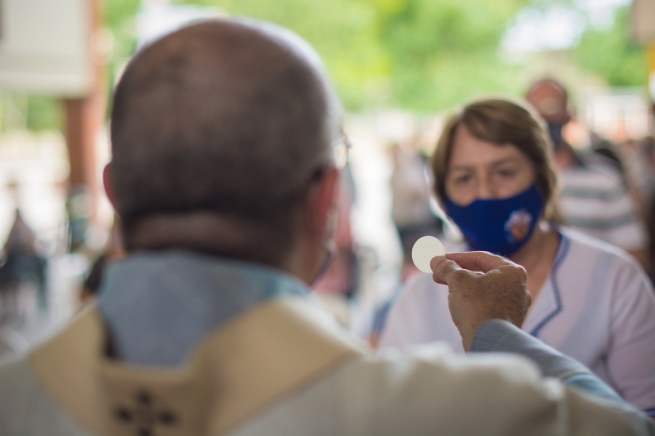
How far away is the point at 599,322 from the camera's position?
1817 millimetres

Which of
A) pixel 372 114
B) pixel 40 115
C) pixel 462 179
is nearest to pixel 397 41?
pixel 372 114

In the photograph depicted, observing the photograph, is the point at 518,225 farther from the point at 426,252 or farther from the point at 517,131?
the point at 426,252

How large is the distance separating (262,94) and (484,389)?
1.60 ft

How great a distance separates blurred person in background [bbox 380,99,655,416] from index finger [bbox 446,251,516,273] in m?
0.25

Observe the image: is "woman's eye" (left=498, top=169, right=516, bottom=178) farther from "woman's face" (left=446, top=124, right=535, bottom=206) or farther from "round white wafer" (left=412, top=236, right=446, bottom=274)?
"round white wafer" (left=412, top=236, right=446, bottom=274)

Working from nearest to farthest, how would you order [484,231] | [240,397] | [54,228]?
[240,397] < [484,231] < [54,228]

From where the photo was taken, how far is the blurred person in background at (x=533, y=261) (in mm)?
1791

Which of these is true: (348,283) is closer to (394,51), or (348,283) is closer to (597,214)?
(597,214)

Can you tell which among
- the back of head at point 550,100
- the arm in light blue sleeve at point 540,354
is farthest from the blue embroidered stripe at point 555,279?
the back of head at point 550,100

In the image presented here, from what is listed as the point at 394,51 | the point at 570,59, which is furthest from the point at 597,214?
the point at 570,59

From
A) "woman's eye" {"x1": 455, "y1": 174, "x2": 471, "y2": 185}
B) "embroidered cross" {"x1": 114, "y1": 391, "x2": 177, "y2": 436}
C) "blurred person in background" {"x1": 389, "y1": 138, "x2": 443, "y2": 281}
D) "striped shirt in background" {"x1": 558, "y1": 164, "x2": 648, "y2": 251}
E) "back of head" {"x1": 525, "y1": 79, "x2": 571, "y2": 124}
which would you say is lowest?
"blurred person in background" {"x1": 389, "y1": 138, "x2": 443, "y2": 281}

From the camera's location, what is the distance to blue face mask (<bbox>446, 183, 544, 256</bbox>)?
1988 millimetres

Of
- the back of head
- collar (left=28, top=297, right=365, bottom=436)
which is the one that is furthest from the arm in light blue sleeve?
the back of head

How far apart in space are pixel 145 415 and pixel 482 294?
579 mm
